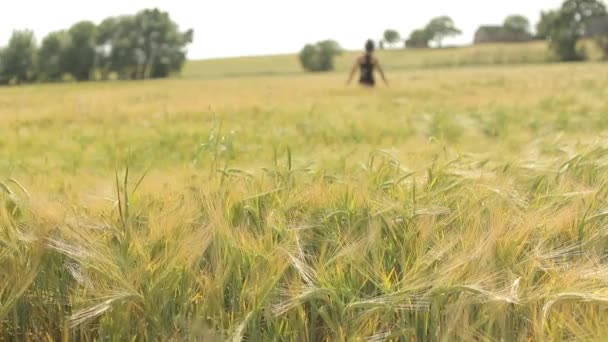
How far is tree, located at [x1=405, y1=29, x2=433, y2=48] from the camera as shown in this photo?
84.6m

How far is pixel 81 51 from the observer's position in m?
48.7

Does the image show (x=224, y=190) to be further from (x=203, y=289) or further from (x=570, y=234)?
(x=570, y=234)

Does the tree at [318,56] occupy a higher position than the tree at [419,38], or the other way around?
the tree at [419,38]


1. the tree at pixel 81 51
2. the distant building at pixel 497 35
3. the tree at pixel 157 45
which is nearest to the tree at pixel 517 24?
the distant building at pixel 497 35

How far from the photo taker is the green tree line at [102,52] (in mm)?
44688

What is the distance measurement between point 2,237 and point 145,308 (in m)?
0.35

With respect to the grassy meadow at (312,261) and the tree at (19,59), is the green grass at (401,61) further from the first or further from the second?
the grassy meadow at (312,261)

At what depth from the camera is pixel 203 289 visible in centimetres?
112

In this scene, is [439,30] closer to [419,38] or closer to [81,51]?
[419,38]

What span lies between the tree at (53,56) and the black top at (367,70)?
135 feet

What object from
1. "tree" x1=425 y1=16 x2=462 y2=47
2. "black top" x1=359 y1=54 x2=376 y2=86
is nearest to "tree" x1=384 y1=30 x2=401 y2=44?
"tree" x1=425 y1=16 x2=462 y2=47

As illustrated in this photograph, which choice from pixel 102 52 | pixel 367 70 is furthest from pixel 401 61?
pixel 367 70

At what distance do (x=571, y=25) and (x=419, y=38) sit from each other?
3091 centimetres

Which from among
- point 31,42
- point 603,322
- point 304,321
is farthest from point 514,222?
point 31,42
